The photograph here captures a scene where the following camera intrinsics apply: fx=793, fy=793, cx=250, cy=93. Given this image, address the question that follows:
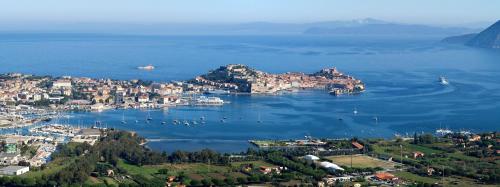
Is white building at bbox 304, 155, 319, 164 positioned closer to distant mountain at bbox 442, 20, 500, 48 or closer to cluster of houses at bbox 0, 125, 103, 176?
cluster of houses at bbox 0, 125, 103, 176

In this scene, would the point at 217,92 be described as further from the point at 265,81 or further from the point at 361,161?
the point at 361,161

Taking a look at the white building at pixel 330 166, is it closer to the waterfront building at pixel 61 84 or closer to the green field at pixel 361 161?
the green field at pixel 361 161

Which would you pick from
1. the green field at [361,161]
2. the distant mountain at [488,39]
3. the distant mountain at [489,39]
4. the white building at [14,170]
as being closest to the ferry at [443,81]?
the green field at [361,161]

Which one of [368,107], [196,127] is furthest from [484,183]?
[368,107]


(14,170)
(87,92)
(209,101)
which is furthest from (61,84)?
(14,170)

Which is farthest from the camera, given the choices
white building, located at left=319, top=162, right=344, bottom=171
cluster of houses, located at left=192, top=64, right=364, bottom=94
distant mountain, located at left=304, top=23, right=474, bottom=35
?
distant mountain, located at left=304, top=23, right=474, bottom=35

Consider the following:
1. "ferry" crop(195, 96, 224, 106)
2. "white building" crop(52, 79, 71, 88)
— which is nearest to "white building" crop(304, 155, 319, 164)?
"ferry" crop(195, 96, 224, 106)
